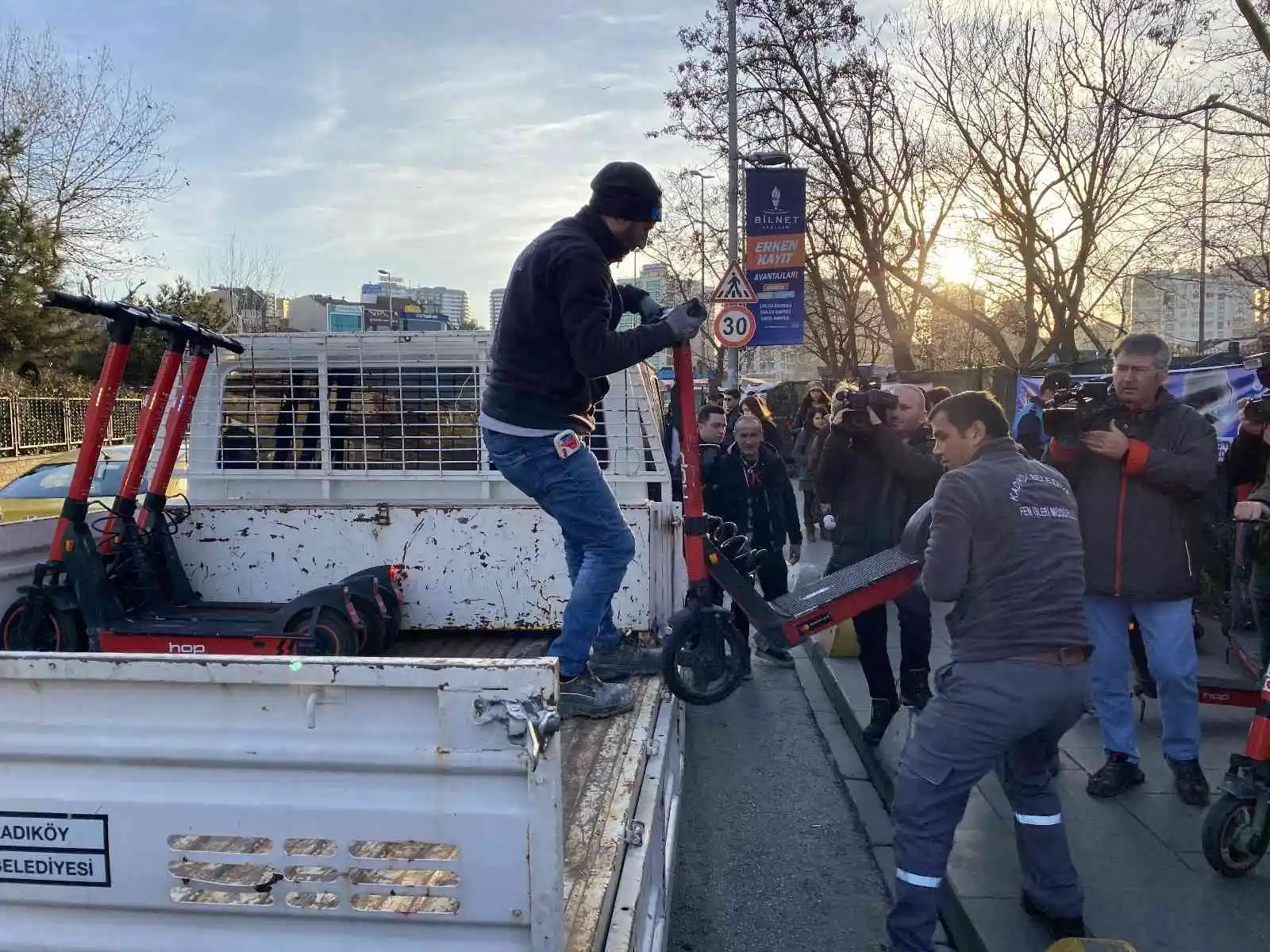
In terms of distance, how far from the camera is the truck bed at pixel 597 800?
2.21 meters

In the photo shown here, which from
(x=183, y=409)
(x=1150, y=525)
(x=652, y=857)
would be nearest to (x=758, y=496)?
(x=1150, y=525)

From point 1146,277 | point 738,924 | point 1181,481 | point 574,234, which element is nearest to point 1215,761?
point 1181,481

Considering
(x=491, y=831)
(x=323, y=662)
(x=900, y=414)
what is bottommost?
(x=491, y=831)

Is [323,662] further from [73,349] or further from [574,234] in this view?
[73,349]

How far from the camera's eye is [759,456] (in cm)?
700

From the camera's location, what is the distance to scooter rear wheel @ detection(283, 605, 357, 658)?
424cm

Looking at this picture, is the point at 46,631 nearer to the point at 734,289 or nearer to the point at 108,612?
the point at 108,612

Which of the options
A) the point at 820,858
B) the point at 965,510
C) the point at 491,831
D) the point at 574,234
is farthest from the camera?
the point at 820,858

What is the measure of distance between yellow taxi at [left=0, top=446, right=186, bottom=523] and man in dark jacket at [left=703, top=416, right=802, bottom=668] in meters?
5.09

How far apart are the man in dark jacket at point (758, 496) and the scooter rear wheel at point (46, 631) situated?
373 centimetres

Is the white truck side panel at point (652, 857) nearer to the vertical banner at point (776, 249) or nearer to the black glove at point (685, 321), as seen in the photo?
the black glove at point (685, 321)

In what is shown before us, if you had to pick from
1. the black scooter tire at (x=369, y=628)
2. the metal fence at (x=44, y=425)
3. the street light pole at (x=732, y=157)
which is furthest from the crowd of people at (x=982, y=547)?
the metal fence at (x=44, y=425)

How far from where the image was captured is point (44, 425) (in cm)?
2253

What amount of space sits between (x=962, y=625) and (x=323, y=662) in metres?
2.04
